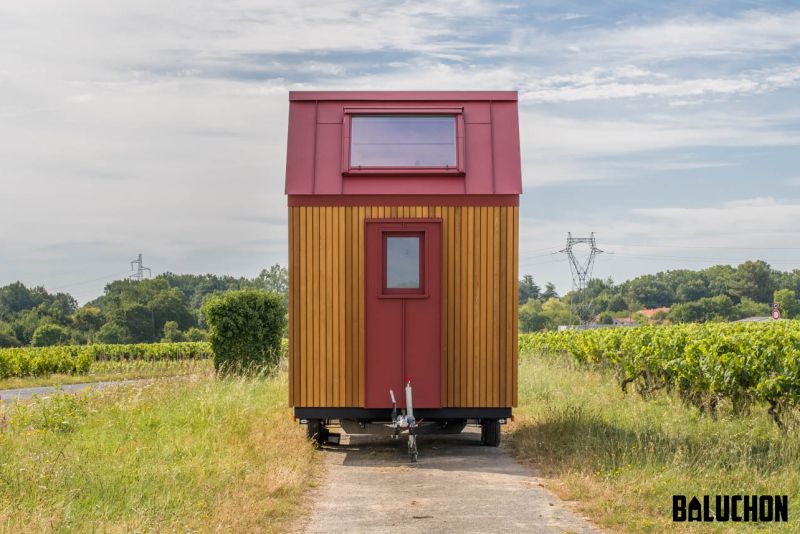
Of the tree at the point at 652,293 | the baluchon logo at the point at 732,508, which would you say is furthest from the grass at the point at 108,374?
the tree at the point at 652,293

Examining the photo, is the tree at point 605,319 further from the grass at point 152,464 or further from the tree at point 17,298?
the grass at point 152,464

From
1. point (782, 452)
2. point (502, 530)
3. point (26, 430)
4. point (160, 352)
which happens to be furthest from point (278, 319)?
point (160, 352)

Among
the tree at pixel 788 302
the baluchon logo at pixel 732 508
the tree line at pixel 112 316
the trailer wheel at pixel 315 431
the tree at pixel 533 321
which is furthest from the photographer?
the tree at pixel 533 321

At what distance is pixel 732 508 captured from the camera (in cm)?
855

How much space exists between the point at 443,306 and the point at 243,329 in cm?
1366

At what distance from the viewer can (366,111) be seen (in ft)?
40.5

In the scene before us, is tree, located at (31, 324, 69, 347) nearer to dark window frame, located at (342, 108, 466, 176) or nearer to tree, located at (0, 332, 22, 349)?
tree, located at (0, 332, 22, 349)

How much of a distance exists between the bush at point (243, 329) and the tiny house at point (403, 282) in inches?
479

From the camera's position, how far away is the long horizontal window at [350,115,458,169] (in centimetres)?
1202

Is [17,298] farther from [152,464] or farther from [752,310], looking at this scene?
[152,464]

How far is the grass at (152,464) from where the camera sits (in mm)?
7660

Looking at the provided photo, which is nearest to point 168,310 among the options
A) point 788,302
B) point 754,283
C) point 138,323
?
point 138,323

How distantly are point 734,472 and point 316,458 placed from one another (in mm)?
4952

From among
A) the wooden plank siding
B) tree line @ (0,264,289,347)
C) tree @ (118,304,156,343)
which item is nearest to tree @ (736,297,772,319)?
tree line @ (0,264,289,347)
